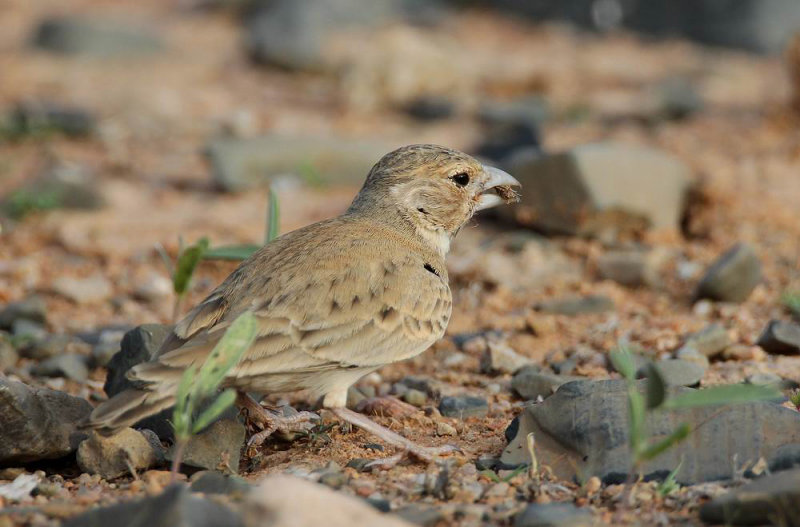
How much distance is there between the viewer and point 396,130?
433 inches

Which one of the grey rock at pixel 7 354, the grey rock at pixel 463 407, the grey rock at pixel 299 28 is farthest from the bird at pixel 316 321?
the grey rock at pixel 299 28

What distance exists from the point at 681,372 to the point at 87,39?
10.6 m

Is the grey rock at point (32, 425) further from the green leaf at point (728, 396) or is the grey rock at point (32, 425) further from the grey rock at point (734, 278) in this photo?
the grey rock at point (734, 278)

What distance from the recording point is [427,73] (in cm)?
1214

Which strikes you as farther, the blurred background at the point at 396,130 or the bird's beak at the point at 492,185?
the blurred background at the point at 396,130

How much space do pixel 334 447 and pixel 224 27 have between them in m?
12.0

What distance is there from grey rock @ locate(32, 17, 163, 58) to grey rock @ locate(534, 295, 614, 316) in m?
8.74

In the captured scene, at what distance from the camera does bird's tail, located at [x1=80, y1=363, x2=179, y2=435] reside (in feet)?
12.5

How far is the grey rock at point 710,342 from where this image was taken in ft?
18.5

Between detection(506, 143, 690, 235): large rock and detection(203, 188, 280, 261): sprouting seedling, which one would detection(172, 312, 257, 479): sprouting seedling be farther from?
detection(506, 143, 690, 235): large rock

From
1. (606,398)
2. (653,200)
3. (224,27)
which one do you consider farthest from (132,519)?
(224,27)

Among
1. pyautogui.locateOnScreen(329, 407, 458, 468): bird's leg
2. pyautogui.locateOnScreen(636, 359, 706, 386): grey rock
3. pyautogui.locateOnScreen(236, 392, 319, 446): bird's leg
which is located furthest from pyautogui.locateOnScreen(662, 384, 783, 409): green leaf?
pyautogui.locateOnScreen(236, 392, 319, 446): bird's leg

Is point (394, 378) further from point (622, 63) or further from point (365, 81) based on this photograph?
point (622, 63)

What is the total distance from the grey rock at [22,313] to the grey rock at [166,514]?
348cm
